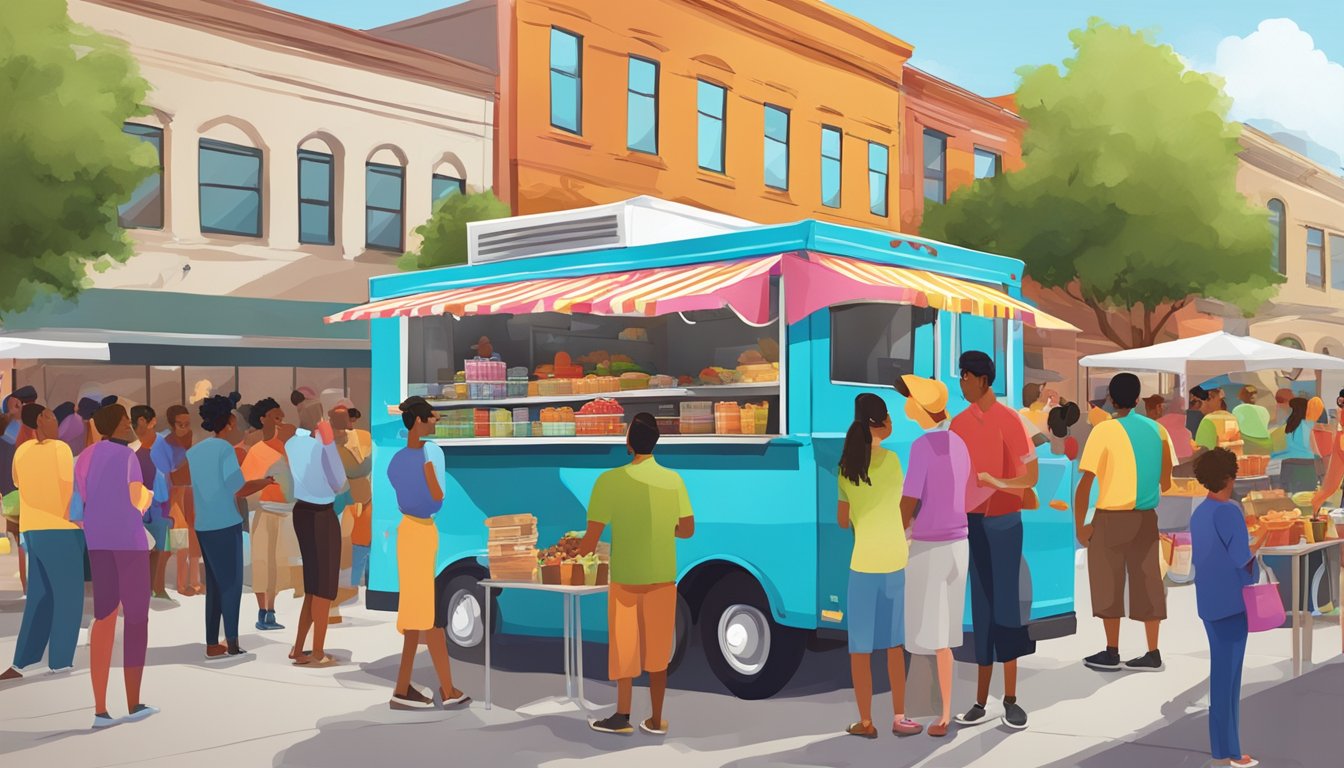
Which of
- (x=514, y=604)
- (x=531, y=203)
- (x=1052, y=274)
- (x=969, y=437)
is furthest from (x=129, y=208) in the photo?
(x=1052, y=274)

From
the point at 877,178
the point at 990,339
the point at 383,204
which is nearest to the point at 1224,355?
the point at 990,339

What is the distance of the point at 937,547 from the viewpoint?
8172mm

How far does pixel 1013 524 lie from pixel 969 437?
0.54 metres

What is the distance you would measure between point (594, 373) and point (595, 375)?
1.00 ft

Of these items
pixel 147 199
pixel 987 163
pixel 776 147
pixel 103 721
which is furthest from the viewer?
pixel 987 163

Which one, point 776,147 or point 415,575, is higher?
point 776,147

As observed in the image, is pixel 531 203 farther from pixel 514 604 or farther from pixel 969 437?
pixel 969 437

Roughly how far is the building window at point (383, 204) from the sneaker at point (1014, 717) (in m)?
18.5

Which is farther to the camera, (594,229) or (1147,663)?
(594,229)

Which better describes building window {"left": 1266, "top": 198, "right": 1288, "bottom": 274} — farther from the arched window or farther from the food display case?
the food display case

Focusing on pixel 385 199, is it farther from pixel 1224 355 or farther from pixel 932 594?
pixel 932 594

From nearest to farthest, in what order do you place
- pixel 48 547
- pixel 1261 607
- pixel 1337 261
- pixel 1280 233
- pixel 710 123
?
pixel 1261 607
pixel 48 547
pixel 710 123
pixel 1280 233
pixel 1337 261

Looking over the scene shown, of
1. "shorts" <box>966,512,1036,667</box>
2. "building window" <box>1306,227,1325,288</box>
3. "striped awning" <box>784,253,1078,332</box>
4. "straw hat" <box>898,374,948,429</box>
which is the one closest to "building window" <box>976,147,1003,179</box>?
"building window" <box>1306,227,1325,288</box>

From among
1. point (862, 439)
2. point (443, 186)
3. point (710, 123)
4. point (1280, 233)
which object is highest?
point (710, 123)
